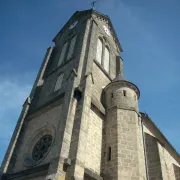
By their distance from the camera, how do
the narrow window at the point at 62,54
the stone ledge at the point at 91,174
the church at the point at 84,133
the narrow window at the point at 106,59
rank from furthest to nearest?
the narrow window at the point at 106,59 < the narrow window at the point at 62,54 < the church at the point at 84,133 < the stone ledge at the point at 91,174

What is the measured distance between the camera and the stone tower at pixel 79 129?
945 centimetres

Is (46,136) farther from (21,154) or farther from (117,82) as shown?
(117,82)

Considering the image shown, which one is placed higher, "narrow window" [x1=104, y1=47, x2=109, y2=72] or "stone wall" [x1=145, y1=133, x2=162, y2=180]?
"narrow window" [x1=104, y1=47, x2=109, y2=72]

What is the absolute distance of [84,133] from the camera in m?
9.92

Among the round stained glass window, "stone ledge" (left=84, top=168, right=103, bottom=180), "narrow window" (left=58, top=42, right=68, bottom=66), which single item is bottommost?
"stone ledge" (left=84, top=168, right=103, bottom=180)

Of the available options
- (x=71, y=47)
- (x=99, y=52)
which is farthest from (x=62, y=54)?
(x=99, y=52)

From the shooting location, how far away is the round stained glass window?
1119 centimetres

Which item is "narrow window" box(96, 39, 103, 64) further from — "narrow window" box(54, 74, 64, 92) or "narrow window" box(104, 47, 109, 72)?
"narrow window" box(54, 74, 64, 92)

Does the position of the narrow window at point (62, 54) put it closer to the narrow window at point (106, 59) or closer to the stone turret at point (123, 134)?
the narrow window at point (106, 59)

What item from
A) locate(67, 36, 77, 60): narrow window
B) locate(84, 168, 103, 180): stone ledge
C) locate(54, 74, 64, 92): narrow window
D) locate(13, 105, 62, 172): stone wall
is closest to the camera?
locate(84, 168, 103, 180): stone ledge

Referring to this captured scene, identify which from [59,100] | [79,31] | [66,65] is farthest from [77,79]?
[79,31]

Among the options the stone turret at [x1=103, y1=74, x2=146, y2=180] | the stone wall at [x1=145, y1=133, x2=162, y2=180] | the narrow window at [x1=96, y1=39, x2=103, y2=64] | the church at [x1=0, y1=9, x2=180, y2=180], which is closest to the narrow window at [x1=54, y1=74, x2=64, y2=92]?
the church at [x1=0, y1=9, x2=180, y2=180]

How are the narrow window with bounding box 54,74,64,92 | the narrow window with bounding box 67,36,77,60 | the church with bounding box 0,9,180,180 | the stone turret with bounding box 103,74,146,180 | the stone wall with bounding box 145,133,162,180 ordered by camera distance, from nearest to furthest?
the church with bounding box 0,9,180,180 < the stone turret with bounding box 103,74,146,180 < the stone wall with bounding box 145,133,162,180 < the narrow window with bounding box 54,74,64,92 < the narrow window with bounding box 67,36,77,60

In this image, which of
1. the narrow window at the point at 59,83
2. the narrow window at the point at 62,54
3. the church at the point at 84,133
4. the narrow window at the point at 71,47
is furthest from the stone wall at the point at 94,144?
the narrow window at the point at 62,54
